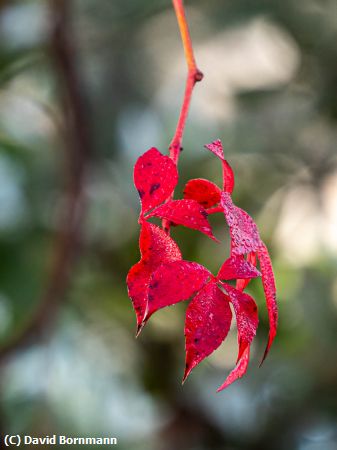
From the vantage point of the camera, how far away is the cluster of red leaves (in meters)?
0.37

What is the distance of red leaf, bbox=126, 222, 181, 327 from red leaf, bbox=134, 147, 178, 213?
14 mm

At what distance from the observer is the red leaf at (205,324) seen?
37 centimetres

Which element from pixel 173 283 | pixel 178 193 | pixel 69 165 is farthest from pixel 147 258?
pixel 178 193

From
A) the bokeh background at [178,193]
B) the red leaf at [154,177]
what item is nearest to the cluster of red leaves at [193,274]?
the red leaf at [154,177]

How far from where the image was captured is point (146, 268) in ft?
1.27

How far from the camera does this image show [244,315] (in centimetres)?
38

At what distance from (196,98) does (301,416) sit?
0.62 meters

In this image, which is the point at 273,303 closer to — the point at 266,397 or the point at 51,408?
the point at 51,408

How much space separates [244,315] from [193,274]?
0.03 metres

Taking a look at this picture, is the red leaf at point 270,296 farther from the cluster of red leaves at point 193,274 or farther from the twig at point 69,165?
the twig at point 69,165

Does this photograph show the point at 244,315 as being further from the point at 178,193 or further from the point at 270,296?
the point at 178,193

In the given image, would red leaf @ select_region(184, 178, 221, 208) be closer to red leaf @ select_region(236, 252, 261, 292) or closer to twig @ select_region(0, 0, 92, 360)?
red leaf @ select_region(236, 252, 261, 292)

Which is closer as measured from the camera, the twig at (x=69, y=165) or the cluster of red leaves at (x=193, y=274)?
the cluster of red leaves at (x=193, y=274)

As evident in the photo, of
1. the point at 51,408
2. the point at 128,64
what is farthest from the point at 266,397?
the point at 128,64
